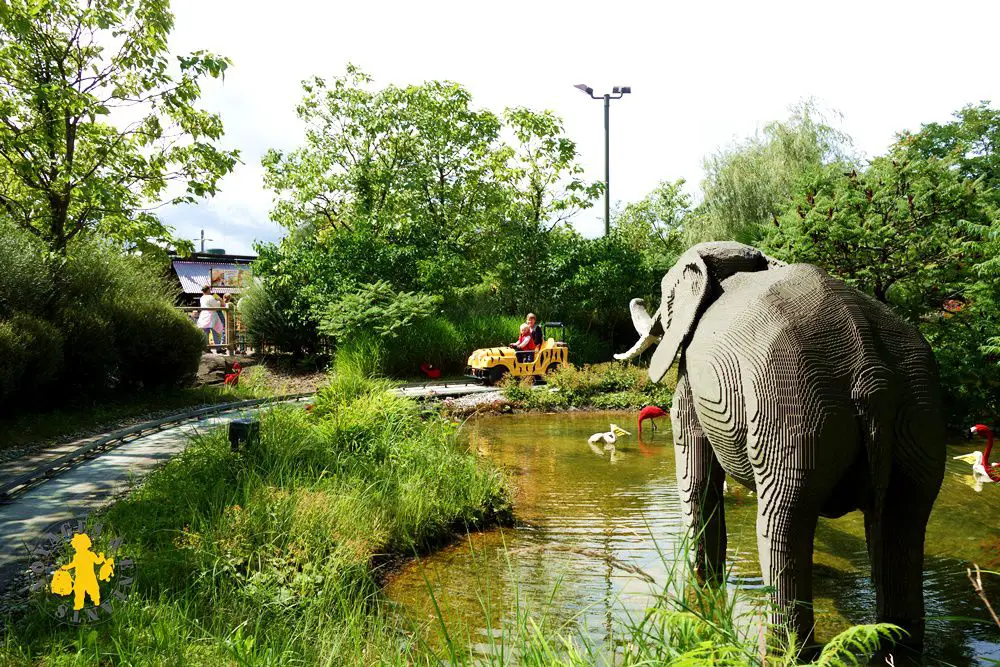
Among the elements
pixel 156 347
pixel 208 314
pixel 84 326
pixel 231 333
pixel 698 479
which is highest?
pixel 208 314

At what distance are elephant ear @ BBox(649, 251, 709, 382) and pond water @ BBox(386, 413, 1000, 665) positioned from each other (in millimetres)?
993

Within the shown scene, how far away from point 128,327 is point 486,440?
6.56 metres

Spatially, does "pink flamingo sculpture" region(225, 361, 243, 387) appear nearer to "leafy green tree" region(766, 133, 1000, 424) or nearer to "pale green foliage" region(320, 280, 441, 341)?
"pale green foliage" region(320, 280, 441, 341)

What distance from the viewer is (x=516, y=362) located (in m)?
15.3

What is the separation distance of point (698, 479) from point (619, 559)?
109cm

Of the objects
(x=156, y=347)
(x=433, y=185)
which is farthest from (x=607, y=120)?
(x=156, y=347)

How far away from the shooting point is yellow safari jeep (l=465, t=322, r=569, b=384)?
15.2 m

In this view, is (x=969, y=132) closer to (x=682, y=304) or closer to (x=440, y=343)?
(x=440, y=343)

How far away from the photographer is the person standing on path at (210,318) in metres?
19.9

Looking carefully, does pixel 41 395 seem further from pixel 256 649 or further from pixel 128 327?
pixel 256 649

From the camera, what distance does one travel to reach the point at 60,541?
4379mm

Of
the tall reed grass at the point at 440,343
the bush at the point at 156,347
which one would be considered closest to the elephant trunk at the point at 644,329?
the bush at the point at 156,347

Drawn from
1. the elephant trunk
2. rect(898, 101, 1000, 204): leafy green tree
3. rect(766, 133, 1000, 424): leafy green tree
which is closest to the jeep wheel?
rect(766, 133, 1000, 424): leafy green tree

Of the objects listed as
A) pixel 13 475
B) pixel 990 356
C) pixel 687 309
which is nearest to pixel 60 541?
pixel 13 475
